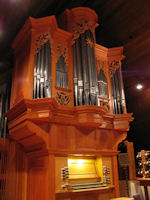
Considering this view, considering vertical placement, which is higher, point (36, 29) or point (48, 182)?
point (36, 29)

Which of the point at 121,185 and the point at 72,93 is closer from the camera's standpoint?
the point at 72,93

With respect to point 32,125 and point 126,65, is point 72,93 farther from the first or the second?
point 126,65

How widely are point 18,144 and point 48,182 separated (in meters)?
1.57

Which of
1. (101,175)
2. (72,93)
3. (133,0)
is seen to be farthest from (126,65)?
(101,175)

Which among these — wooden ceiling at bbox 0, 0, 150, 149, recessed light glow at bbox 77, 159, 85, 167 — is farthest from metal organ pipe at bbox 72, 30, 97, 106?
wooden ceiling at bbox 0, 0, 150, 149

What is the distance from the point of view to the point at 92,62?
625cm

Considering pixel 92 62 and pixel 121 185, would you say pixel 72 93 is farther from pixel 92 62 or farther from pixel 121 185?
pixel 121 185

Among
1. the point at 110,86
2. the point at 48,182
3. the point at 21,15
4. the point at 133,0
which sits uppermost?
the point at 133,0

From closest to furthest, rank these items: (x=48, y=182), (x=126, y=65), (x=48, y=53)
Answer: (x=48, y=182) → (x=48, y=53) → (x=126, y=65)

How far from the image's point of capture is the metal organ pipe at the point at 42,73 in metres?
5.14

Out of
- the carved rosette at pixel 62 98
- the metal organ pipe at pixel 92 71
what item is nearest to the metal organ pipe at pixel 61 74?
the carved rosette at pixel 62 98

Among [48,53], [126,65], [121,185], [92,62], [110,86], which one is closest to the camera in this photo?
[48,53]

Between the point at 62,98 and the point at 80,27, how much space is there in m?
2.53

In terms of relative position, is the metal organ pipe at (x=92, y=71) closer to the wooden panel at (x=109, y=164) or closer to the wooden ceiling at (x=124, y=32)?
the wooden panel at (x=109, y=164)
